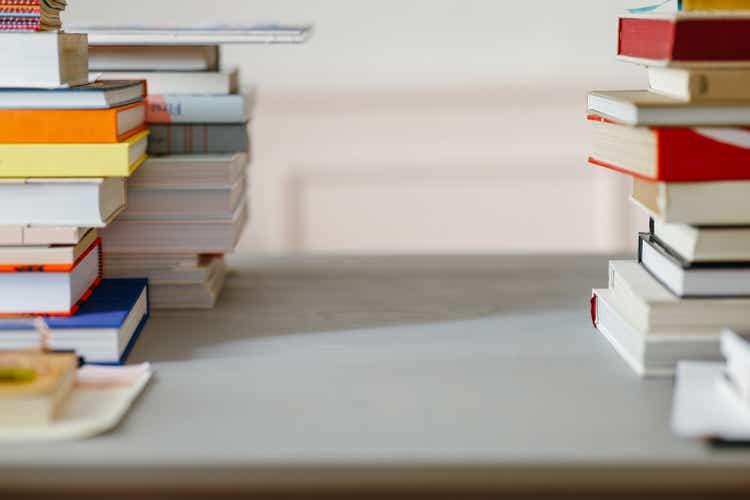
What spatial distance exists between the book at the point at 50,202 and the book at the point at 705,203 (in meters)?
0.50

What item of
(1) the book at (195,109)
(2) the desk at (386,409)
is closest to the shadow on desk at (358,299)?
(2) the desk at (386,409)

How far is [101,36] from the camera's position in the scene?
1087 mm

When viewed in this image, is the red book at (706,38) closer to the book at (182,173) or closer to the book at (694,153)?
the book at (694,153)

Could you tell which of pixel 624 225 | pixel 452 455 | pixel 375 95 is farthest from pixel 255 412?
pixel 624 225

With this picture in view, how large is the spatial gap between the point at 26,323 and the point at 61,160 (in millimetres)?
148

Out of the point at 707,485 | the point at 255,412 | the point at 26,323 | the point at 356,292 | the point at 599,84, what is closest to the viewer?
the point at 707,485

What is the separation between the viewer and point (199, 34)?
3.48 ft

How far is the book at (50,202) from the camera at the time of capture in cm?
88

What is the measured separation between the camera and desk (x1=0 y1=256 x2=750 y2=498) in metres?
0.66

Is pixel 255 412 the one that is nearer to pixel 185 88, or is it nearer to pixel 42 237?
pixel 42 237

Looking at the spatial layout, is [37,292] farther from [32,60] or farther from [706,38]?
[706,38]

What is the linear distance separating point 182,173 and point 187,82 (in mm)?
122

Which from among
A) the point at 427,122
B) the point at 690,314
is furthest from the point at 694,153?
the point at 427,122

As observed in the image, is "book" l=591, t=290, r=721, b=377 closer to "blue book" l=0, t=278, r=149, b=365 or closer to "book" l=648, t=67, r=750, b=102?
"book" l=648, t=67, r=750, b=102
